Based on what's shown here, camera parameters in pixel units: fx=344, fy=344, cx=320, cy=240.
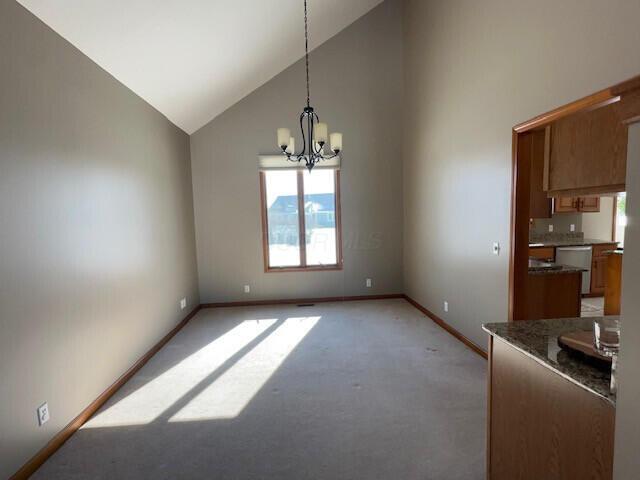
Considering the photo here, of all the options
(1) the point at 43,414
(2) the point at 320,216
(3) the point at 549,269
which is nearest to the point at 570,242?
(3) the point at 549,269

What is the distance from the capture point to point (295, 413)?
7.99ft

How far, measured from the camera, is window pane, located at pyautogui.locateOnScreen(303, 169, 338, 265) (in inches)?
207

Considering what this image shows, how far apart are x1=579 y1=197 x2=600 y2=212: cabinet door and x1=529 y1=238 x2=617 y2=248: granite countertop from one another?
1.56 ft

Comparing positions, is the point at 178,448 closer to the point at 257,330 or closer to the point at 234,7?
the point at 257,330

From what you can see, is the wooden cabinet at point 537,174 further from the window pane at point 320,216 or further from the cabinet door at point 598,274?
the cabinet door at point 598,274

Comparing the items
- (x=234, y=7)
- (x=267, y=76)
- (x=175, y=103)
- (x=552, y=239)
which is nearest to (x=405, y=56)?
(x=267, y=76)

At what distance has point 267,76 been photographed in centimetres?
486

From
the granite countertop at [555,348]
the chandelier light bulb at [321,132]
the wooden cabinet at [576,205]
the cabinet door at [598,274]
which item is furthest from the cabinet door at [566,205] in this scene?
the granite countertop at [555,348]

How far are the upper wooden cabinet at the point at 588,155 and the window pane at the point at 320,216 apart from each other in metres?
3.67

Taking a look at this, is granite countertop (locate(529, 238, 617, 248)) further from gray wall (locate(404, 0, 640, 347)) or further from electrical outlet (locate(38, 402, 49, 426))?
electrical outlet (locate(38, 402, 49, 426))

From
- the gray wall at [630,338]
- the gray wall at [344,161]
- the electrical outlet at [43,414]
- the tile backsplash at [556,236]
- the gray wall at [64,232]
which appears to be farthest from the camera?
the tile backsplash at [556,236]

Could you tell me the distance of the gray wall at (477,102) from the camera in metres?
2.03

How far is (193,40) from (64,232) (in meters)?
1.97

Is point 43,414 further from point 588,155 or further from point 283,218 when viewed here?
point 283,218
